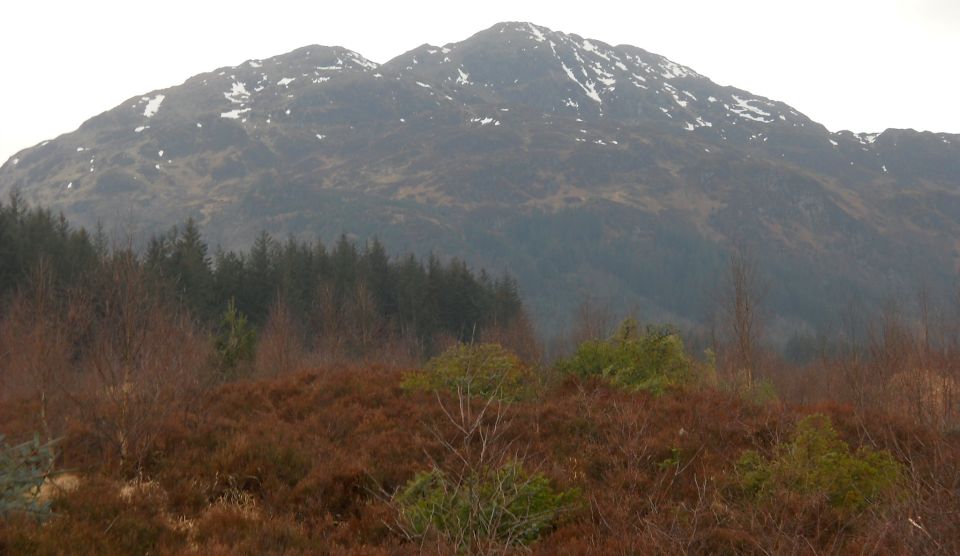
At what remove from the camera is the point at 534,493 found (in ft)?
25.2

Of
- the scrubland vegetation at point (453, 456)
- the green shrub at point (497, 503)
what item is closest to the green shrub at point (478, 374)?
the scrubland vegetation at point (453, 456)

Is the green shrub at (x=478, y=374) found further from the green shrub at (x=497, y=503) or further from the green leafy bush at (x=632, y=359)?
the green shrub at (x=497, y=503)

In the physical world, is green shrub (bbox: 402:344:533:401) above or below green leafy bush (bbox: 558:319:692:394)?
above

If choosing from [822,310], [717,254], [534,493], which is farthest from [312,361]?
[717,254]

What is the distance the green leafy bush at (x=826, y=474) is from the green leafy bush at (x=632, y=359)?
5914mm

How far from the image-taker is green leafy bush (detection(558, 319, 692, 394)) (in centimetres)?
1525

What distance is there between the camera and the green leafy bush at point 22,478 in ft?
23.4

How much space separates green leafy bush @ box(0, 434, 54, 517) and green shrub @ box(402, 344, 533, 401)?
739cm

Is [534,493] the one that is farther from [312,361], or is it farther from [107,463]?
[312,361]

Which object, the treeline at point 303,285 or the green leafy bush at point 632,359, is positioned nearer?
the green leafy bush at point 632,359

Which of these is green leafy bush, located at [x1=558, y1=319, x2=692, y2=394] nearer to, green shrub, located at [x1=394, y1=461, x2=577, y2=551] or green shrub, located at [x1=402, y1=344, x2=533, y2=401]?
green shrub, located at [x1=402, y1=344, x2=533, y2=401]

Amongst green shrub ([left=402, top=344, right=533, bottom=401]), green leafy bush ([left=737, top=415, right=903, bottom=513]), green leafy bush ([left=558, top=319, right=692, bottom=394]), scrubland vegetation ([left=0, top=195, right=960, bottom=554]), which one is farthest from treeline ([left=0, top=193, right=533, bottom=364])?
green leafy bush ([left=737, top=415, right=903, bottom=513])

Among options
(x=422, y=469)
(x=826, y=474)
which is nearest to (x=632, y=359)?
(x=826, y=474)

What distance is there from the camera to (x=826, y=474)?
26.9 feet
